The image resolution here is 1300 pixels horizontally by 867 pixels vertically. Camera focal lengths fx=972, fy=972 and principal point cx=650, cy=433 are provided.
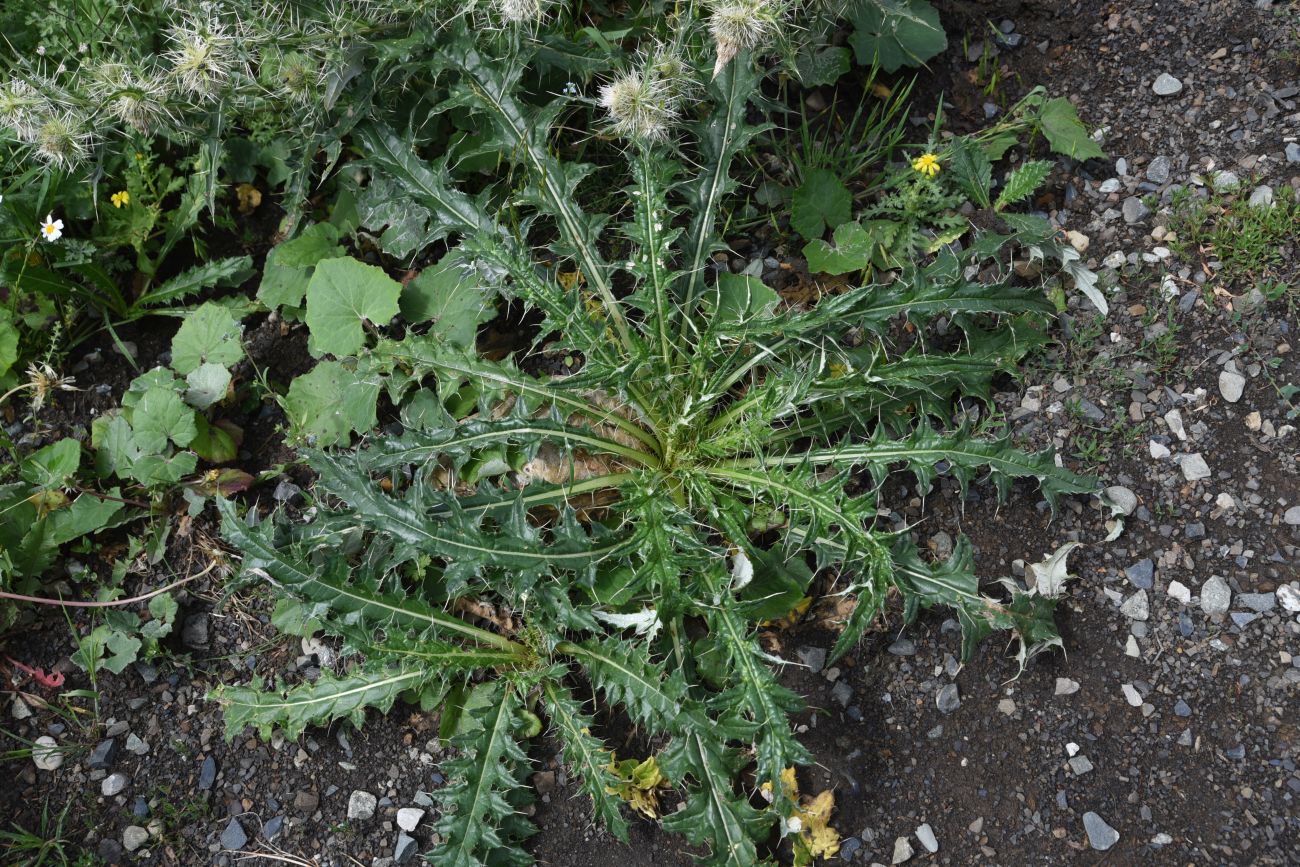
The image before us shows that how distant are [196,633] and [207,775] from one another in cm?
39

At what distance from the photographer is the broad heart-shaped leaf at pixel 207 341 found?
9.44 ft

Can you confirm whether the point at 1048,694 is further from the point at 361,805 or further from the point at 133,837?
the point at 133,837

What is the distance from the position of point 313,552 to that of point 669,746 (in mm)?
1078

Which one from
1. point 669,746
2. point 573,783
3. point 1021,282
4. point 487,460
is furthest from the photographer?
point 1021,282

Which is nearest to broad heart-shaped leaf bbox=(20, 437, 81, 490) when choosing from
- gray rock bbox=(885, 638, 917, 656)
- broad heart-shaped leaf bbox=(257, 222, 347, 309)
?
broad heart-shaped leaf bbox=(257, 222, 347, 309)

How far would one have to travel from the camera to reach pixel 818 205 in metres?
2.89

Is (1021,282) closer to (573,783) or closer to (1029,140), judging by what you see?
(1029,140)

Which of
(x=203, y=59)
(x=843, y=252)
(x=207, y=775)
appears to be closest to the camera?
(x=203, y=59)

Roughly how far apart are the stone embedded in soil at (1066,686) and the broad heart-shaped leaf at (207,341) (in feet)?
7.95

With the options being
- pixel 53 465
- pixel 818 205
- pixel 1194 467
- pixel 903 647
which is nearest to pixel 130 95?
pixel 53 465

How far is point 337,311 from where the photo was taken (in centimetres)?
280

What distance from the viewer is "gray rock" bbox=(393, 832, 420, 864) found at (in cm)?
243

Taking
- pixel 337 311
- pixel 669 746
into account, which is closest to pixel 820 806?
pixel 669 746

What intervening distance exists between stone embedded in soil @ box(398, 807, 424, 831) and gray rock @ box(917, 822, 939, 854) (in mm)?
1233
